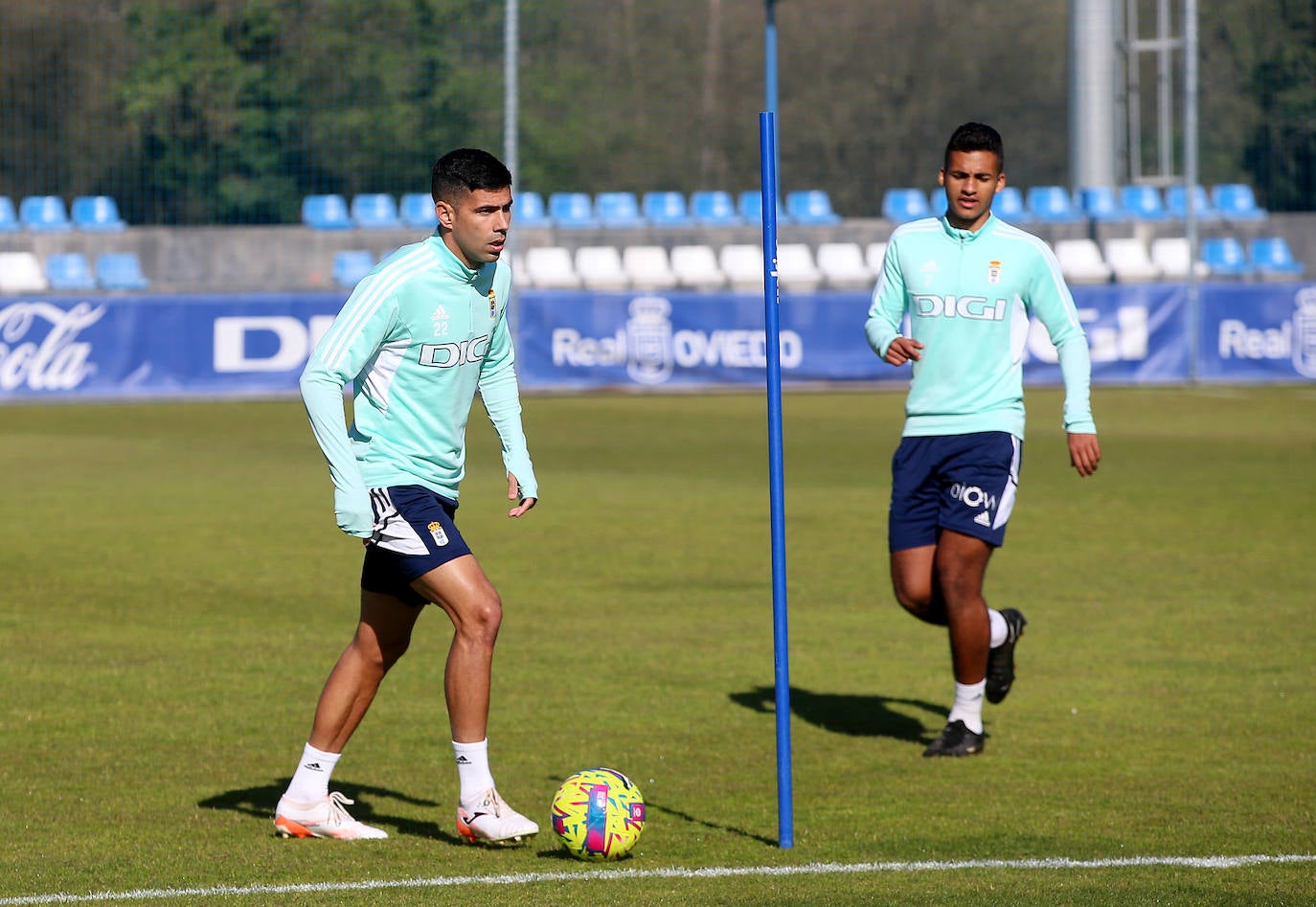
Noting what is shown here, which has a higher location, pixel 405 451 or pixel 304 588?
pixel 405 451

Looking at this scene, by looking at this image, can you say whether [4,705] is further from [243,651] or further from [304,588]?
[304,588]

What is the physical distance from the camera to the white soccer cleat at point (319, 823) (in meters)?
5.70

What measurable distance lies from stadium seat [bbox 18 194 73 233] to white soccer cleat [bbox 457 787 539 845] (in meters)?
25.7

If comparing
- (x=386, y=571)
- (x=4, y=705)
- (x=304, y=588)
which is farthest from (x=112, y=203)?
(x=386, y=571)

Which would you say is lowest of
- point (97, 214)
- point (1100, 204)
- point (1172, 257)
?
point (1172, 257)

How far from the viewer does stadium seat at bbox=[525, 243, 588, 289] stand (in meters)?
29.0

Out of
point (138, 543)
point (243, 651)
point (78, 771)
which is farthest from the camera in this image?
point (138, 543)

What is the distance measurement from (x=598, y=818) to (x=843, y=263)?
84.9 feet

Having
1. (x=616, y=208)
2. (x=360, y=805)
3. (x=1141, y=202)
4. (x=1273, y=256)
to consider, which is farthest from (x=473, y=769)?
(x=1273, y=256)

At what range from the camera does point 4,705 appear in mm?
7711

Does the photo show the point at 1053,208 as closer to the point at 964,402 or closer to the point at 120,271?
the point at 120,271

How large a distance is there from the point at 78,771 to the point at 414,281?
7.57 feet

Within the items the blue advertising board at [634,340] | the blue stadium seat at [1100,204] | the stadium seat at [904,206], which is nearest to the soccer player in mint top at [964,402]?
the blue advertising board at [634,340]

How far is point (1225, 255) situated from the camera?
3219 centimetres
